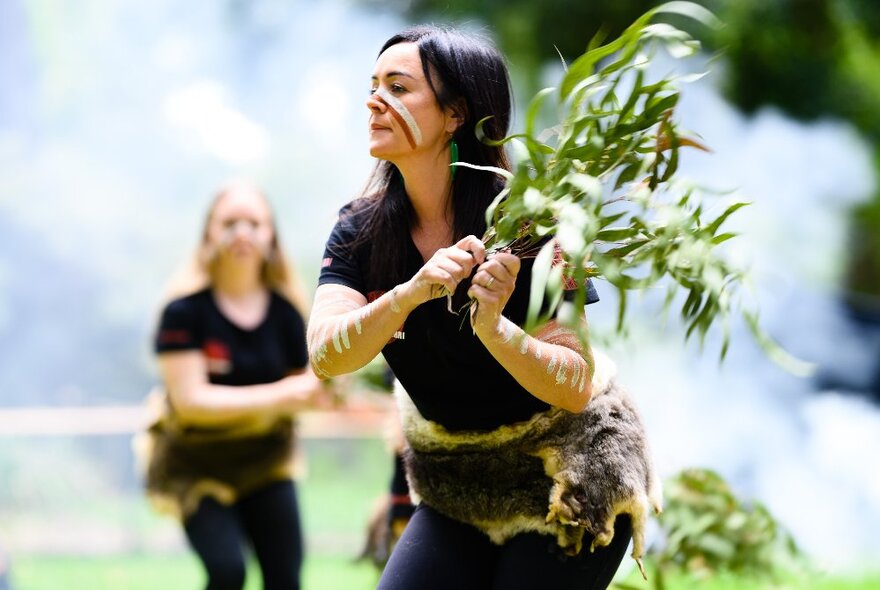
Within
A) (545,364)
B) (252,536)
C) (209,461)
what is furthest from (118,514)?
(545,364)

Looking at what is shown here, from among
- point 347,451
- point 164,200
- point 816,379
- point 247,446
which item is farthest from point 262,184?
point 247,446

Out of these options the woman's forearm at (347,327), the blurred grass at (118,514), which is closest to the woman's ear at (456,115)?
the woman's forearm at (347,327)

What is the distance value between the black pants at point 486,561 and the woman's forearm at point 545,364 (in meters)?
0.29

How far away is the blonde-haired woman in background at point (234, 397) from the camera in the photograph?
4070mm

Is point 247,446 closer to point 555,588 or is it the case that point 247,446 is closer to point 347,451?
point 555,588

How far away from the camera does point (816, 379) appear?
30.4 ft

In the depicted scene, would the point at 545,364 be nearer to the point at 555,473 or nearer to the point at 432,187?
the point at 555,473

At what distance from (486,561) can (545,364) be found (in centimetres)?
49

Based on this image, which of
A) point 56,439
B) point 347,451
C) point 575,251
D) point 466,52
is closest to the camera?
point 575,251

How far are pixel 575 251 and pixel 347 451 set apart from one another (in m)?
6.42

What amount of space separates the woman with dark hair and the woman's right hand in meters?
0.19

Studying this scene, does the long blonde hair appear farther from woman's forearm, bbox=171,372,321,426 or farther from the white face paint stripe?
the white face paint stripe

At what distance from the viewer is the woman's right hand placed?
6.55 ft

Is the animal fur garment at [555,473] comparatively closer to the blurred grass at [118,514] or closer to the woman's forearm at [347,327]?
the woman's forearm at [347,327]
